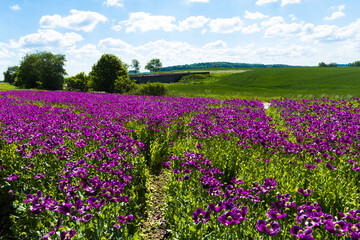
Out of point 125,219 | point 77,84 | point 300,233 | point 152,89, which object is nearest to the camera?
point 300,233

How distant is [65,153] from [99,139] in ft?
4.84

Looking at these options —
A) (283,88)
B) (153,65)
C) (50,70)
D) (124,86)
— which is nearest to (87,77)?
(50,70)

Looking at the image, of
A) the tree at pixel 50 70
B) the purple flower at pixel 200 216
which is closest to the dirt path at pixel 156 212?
the purple flower at pixel 200 216

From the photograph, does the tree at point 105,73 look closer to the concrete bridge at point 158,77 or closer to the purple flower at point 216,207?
the concrete bridge at point 158,77

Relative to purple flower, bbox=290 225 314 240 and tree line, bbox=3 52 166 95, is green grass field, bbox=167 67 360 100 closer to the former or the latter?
tree line, bbox=3 52 166 95

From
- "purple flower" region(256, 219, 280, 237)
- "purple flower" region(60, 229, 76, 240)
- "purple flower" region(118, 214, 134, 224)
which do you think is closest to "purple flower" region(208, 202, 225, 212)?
"purple flower" region(256, 219, 280, 237)

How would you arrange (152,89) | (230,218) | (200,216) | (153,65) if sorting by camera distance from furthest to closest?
(153,65), (152,89), (200,216), (230,218)

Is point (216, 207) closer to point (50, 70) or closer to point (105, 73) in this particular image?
point (105, 73)

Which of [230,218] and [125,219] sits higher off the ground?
[230,218]

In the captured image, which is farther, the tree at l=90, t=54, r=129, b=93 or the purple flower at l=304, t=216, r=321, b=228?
the tree at l=90, t=54, r=129, b=93

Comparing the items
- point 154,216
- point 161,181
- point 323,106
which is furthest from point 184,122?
point 323,106

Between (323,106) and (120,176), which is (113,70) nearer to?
(323,106)

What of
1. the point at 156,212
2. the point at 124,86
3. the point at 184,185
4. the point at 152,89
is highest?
the point at 124,86

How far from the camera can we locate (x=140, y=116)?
11211 millimetres
